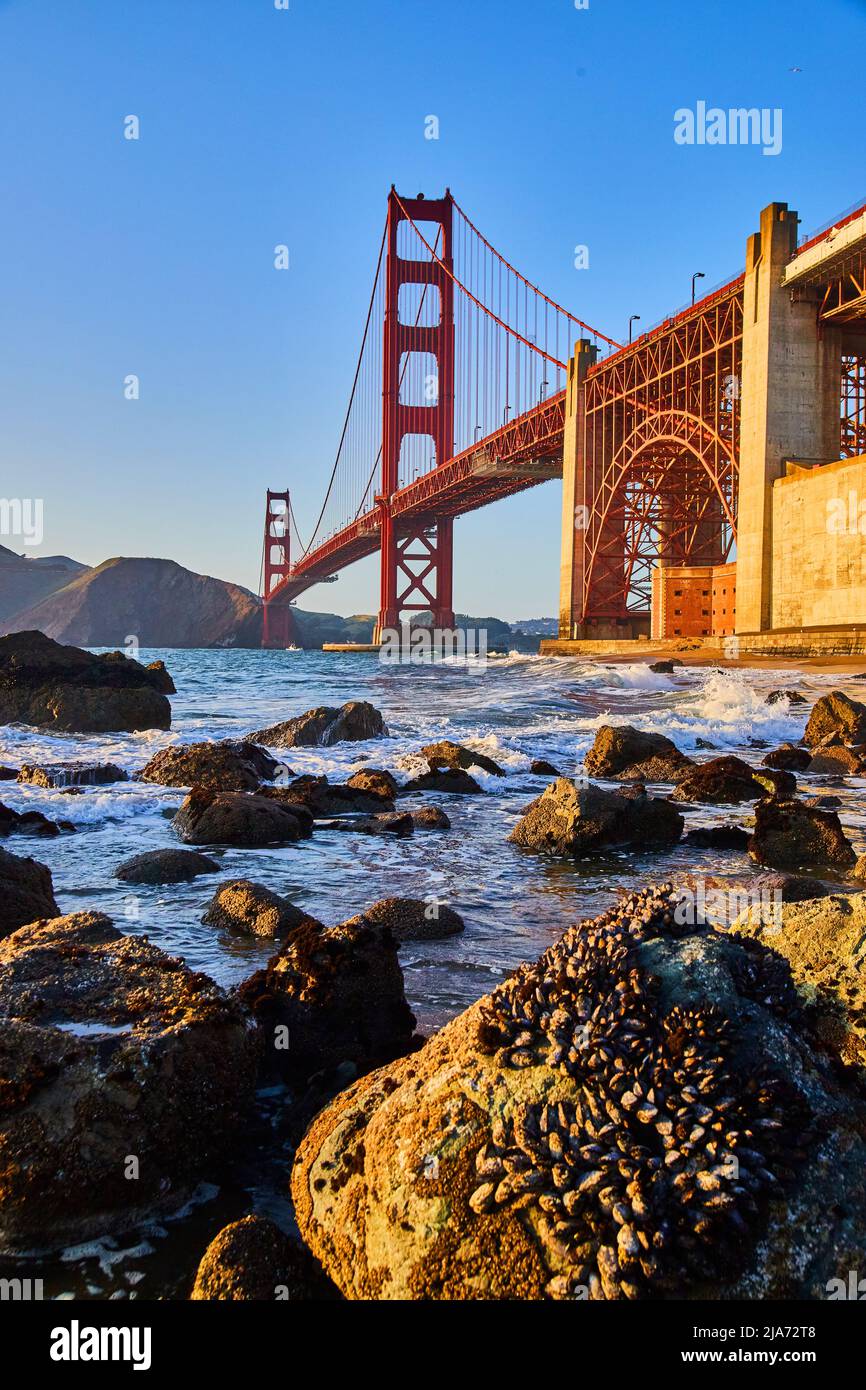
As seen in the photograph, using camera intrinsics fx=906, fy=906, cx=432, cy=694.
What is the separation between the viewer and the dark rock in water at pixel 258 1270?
5.96ft

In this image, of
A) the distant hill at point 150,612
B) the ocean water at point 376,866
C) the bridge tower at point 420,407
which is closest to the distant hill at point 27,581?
the distant hill at point 150,612

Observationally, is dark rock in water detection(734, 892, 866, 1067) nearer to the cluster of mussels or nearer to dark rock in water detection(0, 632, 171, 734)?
the cluster of mussels

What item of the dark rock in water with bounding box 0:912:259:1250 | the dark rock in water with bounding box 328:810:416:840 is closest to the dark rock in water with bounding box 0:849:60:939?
the dark rock in water with bounding box 0:912:259:1250

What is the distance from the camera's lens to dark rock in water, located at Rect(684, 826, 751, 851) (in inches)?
274

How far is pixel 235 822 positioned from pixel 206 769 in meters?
2.67

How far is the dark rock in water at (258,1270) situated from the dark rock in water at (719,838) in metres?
5.57

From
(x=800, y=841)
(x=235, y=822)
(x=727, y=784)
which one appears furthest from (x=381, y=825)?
(x=727, y=784)

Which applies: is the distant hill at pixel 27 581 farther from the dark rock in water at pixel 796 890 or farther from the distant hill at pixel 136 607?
the dark rock in water at pixel 796 890

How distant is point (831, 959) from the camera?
253cm

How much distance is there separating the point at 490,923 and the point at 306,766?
692 centimetres

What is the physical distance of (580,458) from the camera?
46406 mm

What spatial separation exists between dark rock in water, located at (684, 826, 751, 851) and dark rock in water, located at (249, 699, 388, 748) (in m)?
7.38
